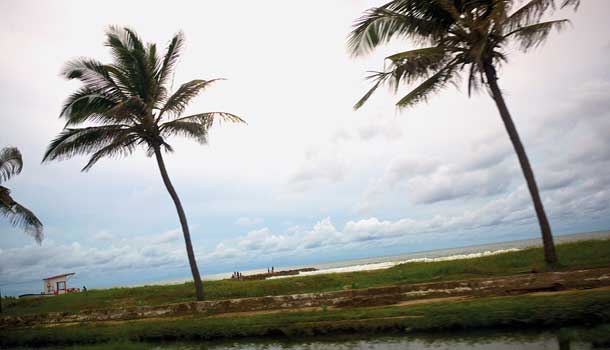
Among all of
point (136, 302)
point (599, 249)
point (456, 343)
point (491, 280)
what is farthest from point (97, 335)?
point (599, 249)

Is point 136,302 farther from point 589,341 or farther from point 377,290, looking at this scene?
point 589,341

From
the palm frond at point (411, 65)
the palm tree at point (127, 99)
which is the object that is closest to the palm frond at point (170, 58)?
the palm tree at point (127, 99)

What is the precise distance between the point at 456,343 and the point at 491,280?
3415 mm

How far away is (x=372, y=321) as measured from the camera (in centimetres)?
859

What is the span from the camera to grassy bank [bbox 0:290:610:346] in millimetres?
7102

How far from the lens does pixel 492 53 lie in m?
12.3

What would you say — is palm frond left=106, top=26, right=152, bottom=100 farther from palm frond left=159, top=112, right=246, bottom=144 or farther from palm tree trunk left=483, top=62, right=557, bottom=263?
palm tree trunk left=483, top=62, right=557, bottom=263

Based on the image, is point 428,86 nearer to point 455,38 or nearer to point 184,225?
point 455,38

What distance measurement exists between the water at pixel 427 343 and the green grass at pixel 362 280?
5.21 metres

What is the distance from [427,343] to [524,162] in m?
7.09

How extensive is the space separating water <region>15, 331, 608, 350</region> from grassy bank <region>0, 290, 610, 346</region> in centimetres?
33

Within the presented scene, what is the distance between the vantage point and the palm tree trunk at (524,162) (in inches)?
461

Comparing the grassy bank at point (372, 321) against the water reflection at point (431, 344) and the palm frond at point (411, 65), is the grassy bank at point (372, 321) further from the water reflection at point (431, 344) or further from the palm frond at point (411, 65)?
the palm frond at point (411, 65)

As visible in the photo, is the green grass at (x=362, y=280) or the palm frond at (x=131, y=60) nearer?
the green grass at (x=362, y=280)
